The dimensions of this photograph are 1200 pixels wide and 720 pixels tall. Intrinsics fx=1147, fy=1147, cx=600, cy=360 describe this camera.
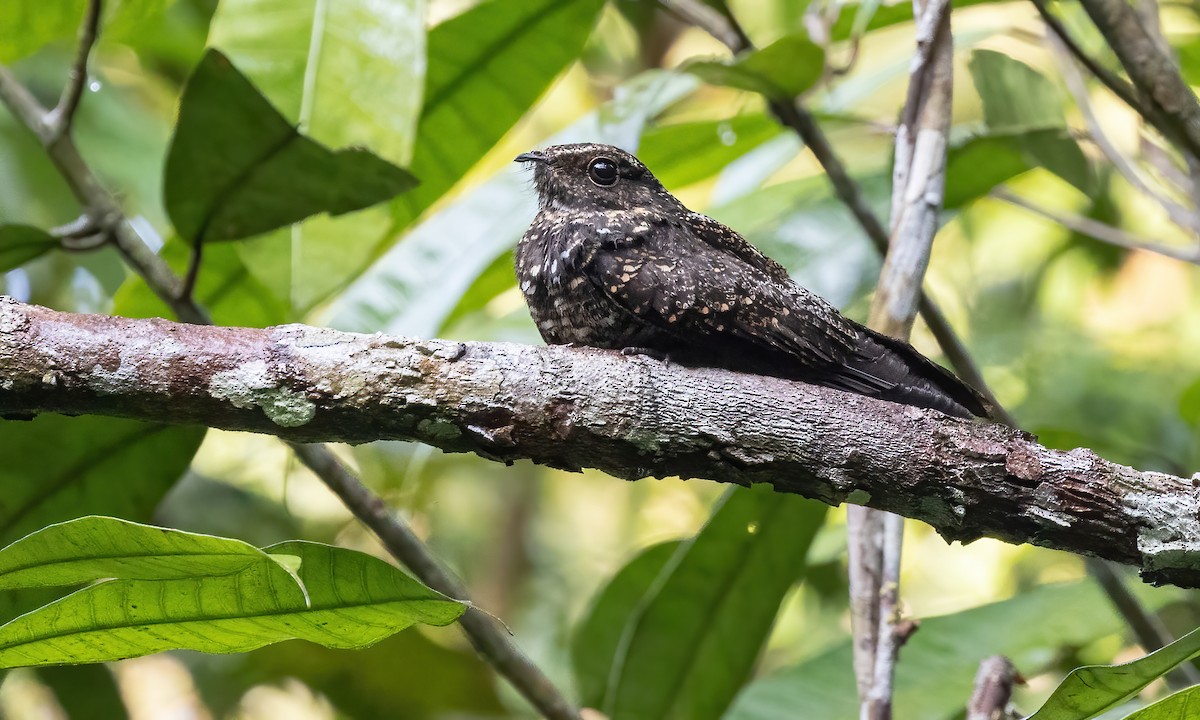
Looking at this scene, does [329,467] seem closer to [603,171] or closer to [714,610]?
[714,610]

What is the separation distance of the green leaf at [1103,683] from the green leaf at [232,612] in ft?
2.94

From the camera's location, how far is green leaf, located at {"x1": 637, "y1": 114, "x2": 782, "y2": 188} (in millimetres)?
3219

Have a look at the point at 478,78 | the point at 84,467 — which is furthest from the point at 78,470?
the point at 478,78

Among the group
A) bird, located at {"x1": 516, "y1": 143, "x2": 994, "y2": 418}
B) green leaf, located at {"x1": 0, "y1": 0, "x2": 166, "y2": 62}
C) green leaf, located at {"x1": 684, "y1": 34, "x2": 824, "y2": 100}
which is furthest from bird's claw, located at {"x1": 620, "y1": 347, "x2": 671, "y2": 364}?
green leaf, located at {"x1": 0, "y1": 0, "x2": 166, "y2": 62}

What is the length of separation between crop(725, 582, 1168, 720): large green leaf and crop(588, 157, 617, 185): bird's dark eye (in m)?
1.30

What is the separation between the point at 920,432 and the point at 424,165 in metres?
1.55

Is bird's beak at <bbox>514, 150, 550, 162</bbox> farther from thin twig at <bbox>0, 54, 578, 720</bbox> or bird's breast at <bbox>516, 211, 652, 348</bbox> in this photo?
thin twig at <bbox>0, 54, 578, 720</bbox>

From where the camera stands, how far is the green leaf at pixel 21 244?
212cm

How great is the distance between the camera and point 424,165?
2877 millimetres

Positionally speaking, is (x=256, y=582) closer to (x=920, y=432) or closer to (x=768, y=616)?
(x=920, y=432)

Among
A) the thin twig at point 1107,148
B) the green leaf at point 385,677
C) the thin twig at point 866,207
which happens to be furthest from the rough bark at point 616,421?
the green leaf at point 385,677

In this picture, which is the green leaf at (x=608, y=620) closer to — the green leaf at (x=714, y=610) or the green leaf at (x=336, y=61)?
the green leaf at (x=714, y=610)

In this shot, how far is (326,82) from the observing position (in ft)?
8.02

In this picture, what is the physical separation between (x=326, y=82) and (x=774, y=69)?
99 cm
